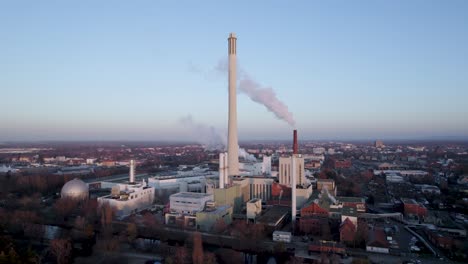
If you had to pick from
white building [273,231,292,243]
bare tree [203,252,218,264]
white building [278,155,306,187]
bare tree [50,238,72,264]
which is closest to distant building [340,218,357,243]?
white building [273,231,292,243]

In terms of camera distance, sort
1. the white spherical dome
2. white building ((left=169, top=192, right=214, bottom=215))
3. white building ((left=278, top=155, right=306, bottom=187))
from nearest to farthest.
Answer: white building ((left=169, top=192, right=214, bottom=215))
the white spherical dome
white building ((left=278, top=155, right=306, bottom=187))

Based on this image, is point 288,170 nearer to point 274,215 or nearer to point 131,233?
point 274,215

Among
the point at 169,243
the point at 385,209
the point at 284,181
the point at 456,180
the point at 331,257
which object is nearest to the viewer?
the point at 331,257

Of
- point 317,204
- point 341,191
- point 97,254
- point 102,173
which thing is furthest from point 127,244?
point 102,173

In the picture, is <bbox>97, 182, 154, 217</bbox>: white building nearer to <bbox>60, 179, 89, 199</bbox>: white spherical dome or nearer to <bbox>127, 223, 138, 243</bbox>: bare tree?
<bbox>60, 179, 89, 199</bbox>: white spherical dome

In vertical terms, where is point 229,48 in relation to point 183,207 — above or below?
above

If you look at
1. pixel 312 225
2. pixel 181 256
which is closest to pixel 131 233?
pixel 181 256

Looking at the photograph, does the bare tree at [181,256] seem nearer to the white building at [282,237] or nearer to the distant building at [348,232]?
the white building at [282,237]

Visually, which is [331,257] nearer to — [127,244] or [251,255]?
[251,255]
